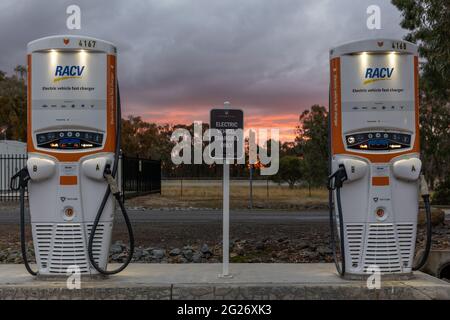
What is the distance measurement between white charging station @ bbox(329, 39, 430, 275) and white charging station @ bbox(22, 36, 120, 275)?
3.13 m

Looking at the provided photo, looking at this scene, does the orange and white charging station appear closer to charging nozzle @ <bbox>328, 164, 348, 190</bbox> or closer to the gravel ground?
charging nozzle @ <bbox>328, 164, 348, 190</bbox>

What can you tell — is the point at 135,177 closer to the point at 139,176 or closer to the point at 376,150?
the point at 139,176

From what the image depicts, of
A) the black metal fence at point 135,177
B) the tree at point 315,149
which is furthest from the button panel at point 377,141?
the tree at point 315,149

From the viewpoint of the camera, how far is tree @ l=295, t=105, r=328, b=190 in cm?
3541

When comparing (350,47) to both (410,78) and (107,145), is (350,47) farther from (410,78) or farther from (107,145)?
(107,145)

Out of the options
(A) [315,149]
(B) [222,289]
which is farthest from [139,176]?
(B) [222,289]

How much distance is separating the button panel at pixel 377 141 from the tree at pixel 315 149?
2724cm

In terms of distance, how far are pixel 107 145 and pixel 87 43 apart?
135 cm

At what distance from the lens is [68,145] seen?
743 centimetres

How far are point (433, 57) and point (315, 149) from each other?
17.6 meters

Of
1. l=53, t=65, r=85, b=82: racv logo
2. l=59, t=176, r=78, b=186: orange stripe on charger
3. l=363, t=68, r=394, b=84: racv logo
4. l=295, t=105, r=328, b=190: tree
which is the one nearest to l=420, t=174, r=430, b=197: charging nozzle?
l=363, t=68, r=394, b=84: racv logo

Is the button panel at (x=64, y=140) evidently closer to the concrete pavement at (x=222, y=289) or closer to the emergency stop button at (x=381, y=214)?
the concrete pavement at (x=222, y=289)

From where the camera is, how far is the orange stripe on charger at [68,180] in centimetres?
748

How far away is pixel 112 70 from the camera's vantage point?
300 inches
